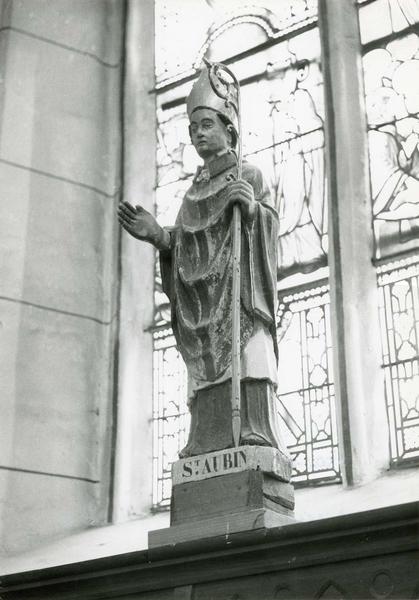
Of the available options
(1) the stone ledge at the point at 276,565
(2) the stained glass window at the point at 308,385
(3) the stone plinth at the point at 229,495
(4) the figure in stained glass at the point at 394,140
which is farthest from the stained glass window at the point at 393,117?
(1) the stone ledge at the point at 276,565

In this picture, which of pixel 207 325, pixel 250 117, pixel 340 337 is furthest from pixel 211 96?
pixel 250 117

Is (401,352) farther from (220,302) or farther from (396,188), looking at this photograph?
(220,302)

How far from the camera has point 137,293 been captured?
7.38 m

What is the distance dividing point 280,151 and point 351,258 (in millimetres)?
1041

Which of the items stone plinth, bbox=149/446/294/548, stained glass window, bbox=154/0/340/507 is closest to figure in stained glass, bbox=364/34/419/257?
stained glass window, bbox=154/0/340/507

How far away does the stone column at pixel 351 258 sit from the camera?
5.83m

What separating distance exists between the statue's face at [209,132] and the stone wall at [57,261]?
2349 mm

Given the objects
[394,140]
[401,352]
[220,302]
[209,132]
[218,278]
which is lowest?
[220,302]

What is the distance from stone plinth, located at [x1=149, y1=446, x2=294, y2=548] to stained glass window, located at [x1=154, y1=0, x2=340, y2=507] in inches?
63.4

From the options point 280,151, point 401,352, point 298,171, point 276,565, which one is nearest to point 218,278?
point 276,565

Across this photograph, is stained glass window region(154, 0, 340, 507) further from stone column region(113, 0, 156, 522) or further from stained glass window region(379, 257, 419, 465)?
stained glass window region(379, 257, 419, 465)

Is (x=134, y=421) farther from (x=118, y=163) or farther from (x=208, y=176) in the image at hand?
(x=208, y=176)

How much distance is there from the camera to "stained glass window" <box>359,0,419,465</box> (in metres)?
5.88

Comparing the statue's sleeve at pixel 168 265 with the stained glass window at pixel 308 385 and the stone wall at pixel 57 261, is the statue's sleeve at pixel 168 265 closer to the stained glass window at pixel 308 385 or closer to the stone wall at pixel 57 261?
the stained glass window at pixel 308 385
